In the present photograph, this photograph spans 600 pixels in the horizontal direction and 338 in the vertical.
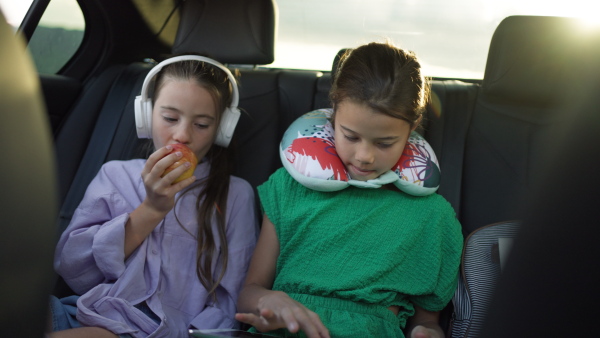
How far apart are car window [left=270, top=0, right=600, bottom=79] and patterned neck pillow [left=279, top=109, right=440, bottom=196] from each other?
71cm

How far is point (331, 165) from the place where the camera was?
6.44 ft

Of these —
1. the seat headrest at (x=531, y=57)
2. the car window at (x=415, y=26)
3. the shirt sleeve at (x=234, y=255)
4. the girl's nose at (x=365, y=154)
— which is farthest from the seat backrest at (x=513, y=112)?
the shirt sleeve at (x=234, y=255)

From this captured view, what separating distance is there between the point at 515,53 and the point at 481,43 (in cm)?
46

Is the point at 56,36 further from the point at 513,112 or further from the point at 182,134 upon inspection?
the point at 513,112

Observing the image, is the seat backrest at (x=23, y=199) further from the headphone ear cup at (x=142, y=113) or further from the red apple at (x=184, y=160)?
the headphone ear cup at (x=142, y=113)

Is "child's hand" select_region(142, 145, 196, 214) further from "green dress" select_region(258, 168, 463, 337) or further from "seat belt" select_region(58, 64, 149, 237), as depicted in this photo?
A: "seat belt" select_region(58, 64, 149, 237)

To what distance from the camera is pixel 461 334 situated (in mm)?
1880

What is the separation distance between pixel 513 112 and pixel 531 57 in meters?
0.23

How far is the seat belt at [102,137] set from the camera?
2332 mm

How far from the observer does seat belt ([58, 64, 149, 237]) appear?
2.33 metres

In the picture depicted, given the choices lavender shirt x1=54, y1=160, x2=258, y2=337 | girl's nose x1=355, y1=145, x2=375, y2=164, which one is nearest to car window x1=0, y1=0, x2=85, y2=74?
lavender shirt x1=54, y1=160, x2=258, y2=337

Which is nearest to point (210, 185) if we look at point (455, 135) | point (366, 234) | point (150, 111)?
point (150, 111)

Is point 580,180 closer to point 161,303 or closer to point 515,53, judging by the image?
point 161,303

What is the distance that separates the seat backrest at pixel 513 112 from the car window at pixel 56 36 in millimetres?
1913
